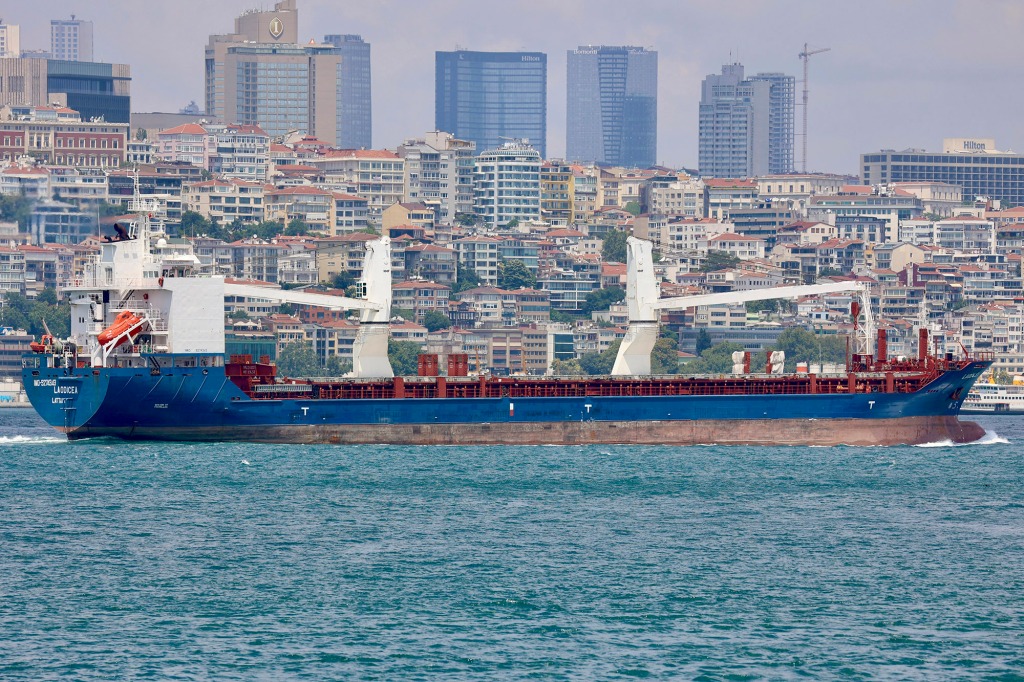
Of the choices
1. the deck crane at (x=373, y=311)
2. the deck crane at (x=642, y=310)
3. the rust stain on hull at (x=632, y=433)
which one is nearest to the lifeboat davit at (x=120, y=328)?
the deck crane at (x=373, y=311)

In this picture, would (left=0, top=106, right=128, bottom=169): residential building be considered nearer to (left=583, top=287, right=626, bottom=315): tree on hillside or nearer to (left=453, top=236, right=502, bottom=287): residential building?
(left=453, top=236, right=502, bottom=287): residential building

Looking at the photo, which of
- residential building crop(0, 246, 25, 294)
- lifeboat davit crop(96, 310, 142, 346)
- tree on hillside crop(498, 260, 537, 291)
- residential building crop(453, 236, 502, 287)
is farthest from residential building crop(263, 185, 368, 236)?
lifeboat davit crop(96, 310, 142, 346)

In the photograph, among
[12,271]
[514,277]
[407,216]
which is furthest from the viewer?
[407,216]

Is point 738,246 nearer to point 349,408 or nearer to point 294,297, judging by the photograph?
point 294,297

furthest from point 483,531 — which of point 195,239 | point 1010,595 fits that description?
point 195,239

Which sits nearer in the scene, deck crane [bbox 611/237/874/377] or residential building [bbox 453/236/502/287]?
deck crane [bbox 611/237/874/377]

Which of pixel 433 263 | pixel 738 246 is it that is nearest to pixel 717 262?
pixel 738 246
